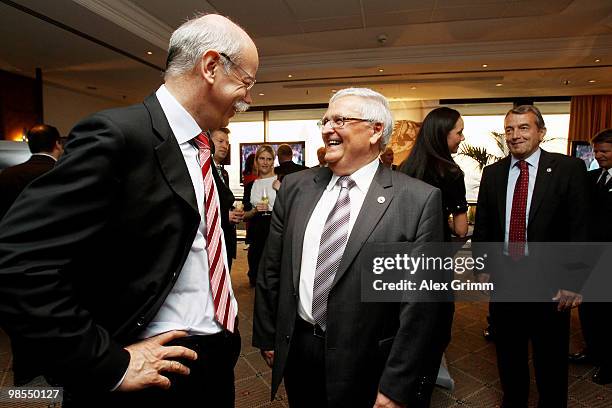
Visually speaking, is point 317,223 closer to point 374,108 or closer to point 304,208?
point 304,208

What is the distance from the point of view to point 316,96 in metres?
9.26

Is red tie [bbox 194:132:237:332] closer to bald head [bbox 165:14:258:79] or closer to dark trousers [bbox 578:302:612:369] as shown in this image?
bald head [bbox 165:14:258:79]

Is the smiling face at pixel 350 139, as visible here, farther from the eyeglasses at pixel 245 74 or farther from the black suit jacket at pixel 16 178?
the black suit jacket at pixel 16 178

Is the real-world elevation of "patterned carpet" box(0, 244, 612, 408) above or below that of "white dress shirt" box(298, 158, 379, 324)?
below

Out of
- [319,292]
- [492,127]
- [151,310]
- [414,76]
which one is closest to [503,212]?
[319,292]

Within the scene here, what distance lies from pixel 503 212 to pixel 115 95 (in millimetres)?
9444

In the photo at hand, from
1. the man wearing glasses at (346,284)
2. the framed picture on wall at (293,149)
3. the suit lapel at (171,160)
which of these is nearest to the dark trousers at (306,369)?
the man wearing glasses at (346,284)

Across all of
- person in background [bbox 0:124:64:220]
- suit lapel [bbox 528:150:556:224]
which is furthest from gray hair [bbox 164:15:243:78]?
person in background [bbox 0:124:64:220]

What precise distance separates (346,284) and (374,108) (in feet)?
2.19

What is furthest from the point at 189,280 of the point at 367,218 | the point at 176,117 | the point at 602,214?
the point at 602,214

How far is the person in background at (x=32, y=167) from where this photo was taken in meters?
2.65

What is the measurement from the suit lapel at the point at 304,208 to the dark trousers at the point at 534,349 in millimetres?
1319

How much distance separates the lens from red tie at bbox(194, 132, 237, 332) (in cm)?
106

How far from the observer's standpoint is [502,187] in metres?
2.28
